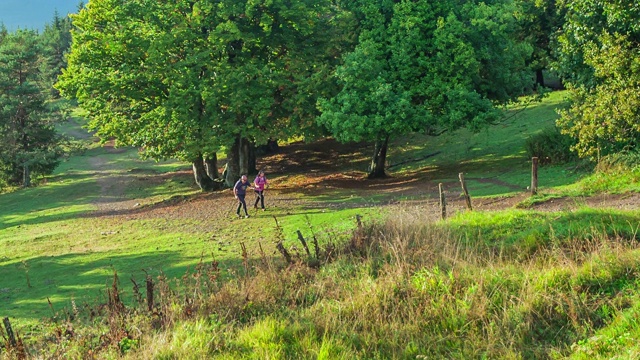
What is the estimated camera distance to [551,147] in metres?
28.1

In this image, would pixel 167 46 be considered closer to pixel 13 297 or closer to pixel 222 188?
pixel 222 188

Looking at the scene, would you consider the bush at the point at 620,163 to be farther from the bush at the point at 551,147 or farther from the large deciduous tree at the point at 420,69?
the large deciduous tree at the point at 420,69

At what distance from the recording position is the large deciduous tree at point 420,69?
26.9 meters

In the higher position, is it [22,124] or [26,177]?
[22,124]

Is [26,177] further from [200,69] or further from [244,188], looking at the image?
[244,188]

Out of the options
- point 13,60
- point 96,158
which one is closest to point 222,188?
point 13,60

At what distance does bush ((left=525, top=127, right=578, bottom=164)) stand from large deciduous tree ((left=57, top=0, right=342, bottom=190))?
11023 millimetres

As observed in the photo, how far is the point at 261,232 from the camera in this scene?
20.7 m

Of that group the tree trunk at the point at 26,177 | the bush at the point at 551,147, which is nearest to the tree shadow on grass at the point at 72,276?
the bush at the point at 551,147

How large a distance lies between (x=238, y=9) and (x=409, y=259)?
70.2ft

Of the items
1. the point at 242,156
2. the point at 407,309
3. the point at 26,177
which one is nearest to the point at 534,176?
the point at 407,309

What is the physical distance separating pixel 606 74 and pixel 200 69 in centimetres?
1895

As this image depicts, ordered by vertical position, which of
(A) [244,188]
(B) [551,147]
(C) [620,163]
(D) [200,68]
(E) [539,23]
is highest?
(E) [539,23]

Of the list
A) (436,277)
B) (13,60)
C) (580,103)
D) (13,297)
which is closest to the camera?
(436,277)
